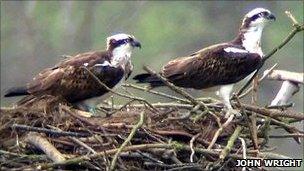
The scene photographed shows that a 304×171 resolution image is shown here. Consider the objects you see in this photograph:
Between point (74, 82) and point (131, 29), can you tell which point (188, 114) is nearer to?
A: point (74, 82)

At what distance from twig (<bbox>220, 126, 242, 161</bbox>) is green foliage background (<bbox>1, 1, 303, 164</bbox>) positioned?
865 cm

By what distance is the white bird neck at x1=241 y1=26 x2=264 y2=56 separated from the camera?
6949mm

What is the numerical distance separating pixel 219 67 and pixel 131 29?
9567 mm

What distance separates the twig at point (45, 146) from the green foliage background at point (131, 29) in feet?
29.4

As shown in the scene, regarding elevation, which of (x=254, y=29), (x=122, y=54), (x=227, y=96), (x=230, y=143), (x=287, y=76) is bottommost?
(x=230, y=143)

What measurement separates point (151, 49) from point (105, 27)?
3.27ft

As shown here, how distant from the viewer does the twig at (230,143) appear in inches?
221

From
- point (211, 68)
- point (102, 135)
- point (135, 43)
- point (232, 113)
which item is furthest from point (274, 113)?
point (135, 43)

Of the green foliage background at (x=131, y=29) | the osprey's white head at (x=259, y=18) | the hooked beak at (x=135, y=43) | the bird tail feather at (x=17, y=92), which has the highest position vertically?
the osprey's white head at (x=259, y=18)

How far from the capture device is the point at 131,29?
53.7ft

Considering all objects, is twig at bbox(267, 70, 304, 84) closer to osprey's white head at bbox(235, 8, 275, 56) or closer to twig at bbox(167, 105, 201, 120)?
osprey's white head at bbox(235, 8, 275, 56)

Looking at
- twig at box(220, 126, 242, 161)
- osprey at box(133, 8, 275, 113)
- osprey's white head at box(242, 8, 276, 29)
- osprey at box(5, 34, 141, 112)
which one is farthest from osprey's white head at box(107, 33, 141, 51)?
twig at box(220, 126, 242, 161)

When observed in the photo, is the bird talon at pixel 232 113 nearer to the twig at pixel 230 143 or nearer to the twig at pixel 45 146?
the twig at pixel 230 143

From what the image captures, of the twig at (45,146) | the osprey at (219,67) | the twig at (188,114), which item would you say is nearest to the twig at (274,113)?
the twig at (188,114)
